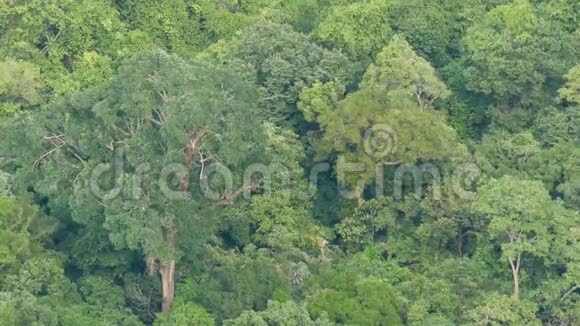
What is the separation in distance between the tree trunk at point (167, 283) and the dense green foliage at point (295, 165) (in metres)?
0.05

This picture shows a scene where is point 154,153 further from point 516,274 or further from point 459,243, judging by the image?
point 516,274

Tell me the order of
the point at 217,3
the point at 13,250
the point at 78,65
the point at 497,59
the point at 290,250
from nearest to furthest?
the point at 13,250
the point at 290,250
the point at 497,59
the point at 78,65
the point at 217,3

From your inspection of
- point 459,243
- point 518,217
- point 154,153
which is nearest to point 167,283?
point 154,153

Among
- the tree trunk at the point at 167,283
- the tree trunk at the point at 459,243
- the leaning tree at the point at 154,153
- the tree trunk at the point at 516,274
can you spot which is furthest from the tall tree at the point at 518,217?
the tree trunk at the point at 167,283

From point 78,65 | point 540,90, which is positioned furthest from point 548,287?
point 78,65

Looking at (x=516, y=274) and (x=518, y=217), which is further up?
(x=518, y=217)

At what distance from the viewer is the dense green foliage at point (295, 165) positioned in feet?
97.6

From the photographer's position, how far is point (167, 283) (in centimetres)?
3095

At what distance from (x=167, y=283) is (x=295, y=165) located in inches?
185

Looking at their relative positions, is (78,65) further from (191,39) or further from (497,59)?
(497,59)

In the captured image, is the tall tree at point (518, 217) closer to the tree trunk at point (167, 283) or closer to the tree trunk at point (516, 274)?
the tree trunk at point (516, 274)

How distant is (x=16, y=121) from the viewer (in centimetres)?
3278

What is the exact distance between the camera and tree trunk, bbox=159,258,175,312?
101 feet

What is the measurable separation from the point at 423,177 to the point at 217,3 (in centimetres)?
1020
